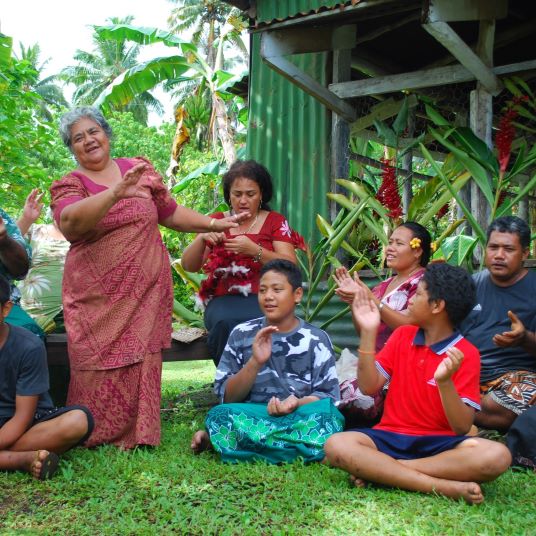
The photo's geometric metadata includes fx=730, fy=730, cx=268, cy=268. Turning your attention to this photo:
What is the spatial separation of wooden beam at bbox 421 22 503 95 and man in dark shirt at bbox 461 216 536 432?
5.23 feet

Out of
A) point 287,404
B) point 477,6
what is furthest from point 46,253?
point 477,6

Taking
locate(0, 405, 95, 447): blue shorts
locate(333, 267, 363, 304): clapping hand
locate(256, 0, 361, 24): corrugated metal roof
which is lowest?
locate(0, 405, 95, 447): blue shorts

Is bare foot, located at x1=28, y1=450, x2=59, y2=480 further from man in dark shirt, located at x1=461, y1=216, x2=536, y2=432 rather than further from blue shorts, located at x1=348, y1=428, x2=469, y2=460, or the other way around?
man in dark shirt, located at x1=461, y1=216, x2=536, y2=432

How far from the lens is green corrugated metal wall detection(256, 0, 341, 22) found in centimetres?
721

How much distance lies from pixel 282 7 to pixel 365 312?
4924 millimetres

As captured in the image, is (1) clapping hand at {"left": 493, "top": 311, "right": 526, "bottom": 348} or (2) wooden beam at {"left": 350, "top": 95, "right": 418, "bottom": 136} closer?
(1) clapping hand at {"left": 493, "top": 311, "right": 526, "bottom": 348}

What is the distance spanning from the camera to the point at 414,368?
338cm

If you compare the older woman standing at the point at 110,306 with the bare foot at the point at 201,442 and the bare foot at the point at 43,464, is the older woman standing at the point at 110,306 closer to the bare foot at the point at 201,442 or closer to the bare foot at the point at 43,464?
the bare foot at the point at 201,442

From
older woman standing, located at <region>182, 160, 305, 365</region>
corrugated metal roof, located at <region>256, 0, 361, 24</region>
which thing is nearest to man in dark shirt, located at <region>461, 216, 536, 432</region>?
older woman standing, located at <region>182, 160, 305, 365</region>

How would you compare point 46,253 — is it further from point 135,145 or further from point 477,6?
point 135,145

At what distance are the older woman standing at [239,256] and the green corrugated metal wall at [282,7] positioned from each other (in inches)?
120

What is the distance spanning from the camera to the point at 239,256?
4.69 metres

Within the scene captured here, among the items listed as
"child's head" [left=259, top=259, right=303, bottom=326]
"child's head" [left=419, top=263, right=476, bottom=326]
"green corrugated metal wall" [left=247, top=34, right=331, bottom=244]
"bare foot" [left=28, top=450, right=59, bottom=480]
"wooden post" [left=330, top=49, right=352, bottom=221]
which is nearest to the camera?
"child's head" [left=419, top=263, right=476, bottom=326]

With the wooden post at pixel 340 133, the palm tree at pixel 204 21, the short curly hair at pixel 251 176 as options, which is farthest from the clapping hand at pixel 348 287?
the palm tree at pixel 204 21
